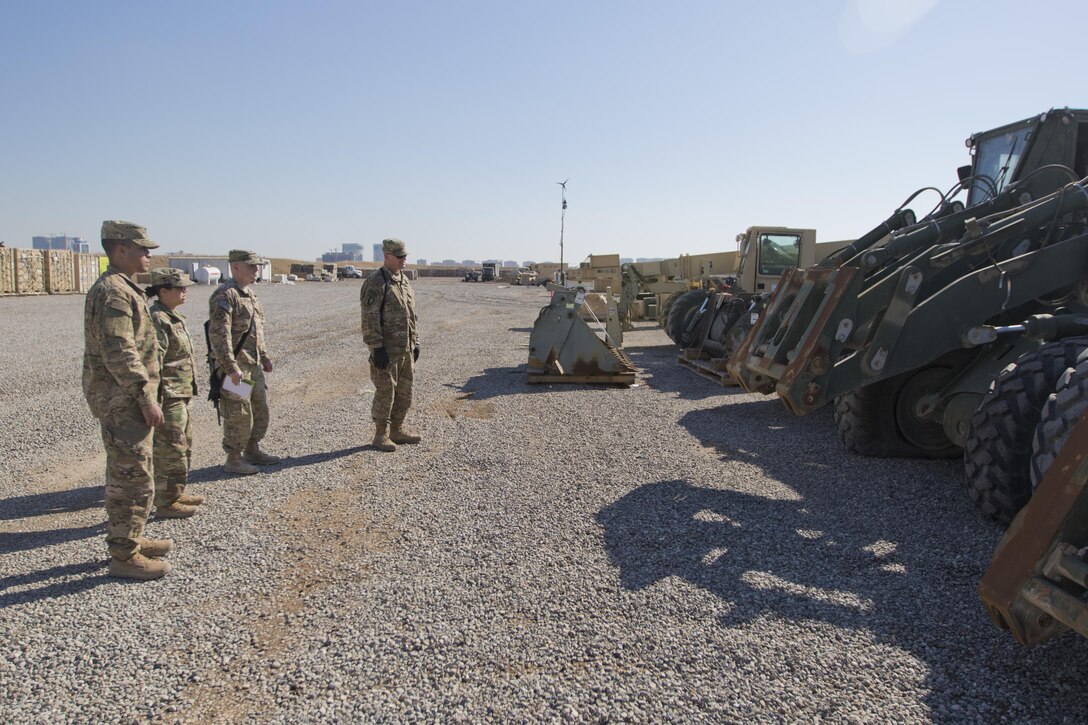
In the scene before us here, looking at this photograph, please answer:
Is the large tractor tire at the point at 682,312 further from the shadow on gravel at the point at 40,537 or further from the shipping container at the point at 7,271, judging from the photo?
the shipping container at the point at 7,271

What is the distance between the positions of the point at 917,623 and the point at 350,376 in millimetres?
9251

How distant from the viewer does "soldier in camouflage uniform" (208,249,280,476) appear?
5.52 meters

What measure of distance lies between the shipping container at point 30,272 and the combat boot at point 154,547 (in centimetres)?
3266

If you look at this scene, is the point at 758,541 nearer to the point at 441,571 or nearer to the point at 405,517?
the point at 441,571

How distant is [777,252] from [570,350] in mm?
6319

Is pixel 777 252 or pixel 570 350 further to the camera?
pixel 777 252

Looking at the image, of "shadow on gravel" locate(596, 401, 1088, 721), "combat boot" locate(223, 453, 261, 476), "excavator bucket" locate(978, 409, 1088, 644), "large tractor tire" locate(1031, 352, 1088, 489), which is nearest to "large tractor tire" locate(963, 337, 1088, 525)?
"shadow on gravel" locate(596, 401, 1088, 721)

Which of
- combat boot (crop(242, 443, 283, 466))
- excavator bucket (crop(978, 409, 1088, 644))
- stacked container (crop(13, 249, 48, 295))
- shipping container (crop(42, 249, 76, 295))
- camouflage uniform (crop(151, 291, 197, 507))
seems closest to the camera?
excavator bucket (crop(978, 409, 1088, 644))

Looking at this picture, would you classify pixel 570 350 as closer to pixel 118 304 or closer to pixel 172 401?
pixel 172 401

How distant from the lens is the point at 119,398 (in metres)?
3.90

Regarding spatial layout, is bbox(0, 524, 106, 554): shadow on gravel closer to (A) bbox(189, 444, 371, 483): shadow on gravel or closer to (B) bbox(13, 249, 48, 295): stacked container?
(A) bbox(189, 444, 371, 483): shadow on gravel

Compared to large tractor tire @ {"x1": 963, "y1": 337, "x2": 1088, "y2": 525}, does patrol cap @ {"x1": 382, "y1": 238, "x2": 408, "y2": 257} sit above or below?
above

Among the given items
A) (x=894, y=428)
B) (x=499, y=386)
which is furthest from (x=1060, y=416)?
(x=499, y=386)

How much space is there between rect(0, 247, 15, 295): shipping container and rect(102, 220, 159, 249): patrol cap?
31.8 meters
